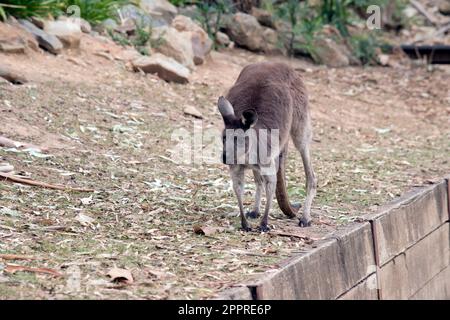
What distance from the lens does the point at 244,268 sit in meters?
5.94

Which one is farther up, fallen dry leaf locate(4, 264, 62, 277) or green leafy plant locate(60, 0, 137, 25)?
fallen dry leaf locate(4, 264, 62, 277)

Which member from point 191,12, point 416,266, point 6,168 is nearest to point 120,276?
point 6,168

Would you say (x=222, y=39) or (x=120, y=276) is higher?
(x=120, y=276)

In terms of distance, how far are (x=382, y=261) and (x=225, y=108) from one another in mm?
1838

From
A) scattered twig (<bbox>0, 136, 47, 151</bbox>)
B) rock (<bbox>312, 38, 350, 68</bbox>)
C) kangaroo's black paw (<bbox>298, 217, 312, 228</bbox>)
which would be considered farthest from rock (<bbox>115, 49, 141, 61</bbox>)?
kangaroo's black paw (<bbox>298, 217, 312, 228</bbox>)

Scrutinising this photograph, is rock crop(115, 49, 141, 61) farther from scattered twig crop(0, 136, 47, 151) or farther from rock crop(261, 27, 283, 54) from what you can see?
scattered twig crop(0, 136, 47, 151)

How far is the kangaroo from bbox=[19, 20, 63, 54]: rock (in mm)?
4395

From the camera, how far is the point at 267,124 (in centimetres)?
713

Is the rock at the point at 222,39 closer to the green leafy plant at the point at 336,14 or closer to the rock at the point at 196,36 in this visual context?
the rock at the point at 196,36

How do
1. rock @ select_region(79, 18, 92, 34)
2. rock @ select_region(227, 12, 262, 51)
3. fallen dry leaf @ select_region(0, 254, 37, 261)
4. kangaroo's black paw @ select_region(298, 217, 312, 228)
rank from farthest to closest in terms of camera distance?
rock @ select_region(227, 12, 262, 51) < rock @ select_region(79, 18, 92, 34) < kangaroo's black paw @ select_region(298, 217, 312, 228) < fallen dry leaf @ select_region(0, 254, 37, 261)

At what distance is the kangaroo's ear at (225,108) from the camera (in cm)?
678

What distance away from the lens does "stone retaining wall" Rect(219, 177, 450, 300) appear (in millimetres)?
5910

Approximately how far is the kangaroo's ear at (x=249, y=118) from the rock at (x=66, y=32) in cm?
533

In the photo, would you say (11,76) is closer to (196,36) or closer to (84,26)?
(84,26)
